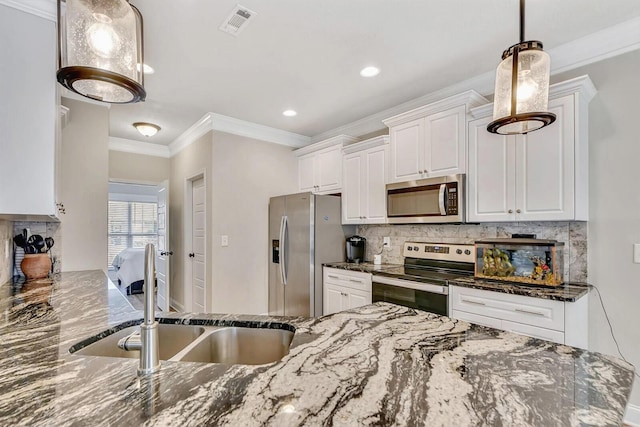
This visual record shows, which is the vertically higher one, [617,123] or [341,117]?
[341,117]

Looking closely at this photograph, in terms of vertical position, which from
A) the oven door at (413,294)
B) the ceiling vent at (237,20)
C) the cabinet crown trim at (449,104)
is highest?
the ceiling vent at (237,20)

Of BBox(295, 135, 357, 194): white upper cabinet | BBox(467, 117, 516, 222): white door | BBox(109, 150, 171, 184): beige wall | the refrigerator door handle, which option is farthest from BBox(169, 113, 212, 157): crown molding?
BBox(467, 117, 516, 222): white door

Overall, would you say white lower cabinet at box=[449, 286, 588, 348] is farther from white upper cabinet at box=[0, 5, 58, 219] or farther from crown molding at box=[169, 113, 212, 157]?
crown molding at box=[169, 113, 212, 157]

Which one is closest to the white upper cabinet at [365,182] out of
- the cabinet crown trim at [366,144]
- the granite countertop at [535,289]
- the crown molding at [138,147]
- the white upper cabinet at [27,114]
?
the cabinet crown trim at [366,144]

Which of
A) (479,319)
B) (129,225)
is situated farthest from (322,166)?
(129,225)

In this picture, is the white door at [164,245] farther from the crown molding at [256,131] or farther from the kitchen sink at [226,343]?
the kitchen sink at [226,343]

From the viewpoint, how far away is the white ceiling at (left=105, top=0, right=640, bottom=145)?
1930 millimetres

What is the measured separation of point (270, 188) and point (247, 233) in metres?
0.69

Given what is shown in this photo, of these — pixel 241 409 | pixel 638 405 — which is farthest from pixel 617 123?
pixel 241 409

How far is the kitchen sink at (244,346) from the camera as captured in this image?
1348mm

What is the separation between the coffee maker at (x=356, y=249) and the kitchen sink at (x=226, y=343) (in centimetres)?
249

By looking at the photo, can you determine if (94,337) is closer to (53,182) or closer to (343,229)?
(53,182)

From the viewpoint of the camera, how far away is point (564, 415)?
70 cm

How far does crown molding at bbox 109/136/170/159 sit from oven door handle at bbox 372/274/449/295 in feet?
13.1
